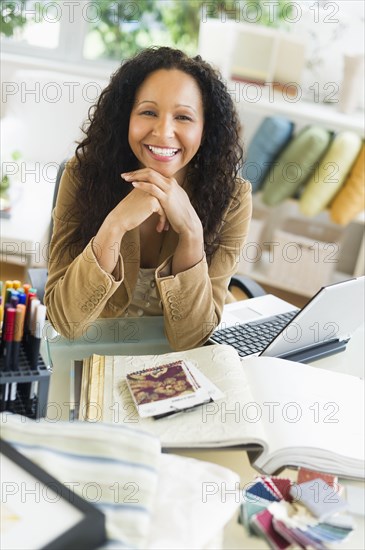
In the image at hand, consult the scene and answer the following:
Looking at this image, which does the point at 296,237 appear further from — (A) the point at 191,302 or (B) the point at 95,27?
(A) the point at 191,302

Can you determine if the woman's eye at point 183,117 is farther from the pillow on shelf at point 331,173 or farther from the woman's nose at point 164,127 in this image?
the pillow on shelf at point 331,173

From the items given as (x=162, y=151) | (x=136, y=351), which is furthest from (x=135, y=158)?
(x=136, y=351)

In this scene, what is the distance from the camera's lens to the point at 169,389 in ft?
3.74

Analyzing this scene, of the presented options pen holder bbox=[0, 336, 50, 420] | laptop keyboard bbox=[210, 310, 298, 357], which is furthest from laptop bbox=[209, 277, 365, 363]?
pen holder bbox=[0, 336, 50, 420]

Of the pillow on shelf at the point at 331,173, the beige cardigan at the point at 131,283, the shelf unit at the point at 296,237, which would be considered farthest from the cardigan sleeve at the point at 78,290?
the shelf unit at the point at 296,237

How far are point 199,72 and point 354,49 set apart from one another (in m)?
2.28

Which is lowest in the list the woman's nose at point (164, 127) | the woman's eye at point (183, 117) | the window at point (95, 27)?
the woman's nose at point (164, 127)

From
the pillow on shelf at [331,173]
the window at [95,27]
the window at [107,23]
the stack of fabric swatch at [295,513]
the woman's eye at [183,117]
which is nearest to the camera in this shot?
the stack of fabric swatch at [295,513]

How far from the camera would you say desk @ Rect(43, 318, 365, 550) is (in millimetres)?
1079

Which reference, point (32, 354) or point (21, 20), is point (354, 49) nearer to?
point (21, 20)

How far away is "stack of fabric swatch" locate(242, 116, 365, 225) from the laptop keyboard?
1785 mm

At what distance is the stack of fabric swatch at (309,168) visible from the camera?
126 inches

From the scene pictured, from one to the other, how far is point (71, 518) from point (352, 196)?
2614 millimetres

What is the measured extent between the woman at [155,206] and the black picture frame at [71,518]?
0.52m
